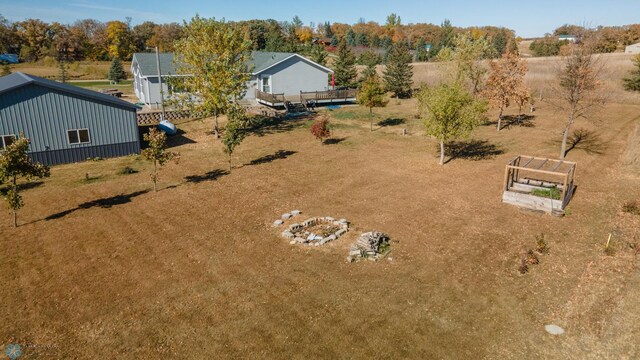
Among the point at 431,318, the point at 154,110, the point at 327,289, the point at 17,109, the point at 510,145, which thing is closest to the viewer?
the point at 431,318

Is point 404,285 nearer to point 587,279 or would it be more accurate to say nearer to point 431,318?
point 431,318

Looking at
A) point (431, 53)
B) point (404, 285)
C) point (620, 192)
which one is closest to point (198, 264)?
point (404, 285)

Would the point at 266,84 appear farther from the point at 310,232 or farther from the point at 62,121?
the point at 310,232

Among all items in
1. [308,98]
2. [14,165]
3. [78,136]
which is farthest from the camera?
[308,98]

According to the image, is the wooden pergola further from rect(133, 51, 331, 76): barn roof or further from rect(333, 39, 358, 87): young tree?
rect(333, 39, 358, 87): young tree

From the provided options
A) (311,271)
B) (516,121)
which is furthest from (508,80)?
(311,271)

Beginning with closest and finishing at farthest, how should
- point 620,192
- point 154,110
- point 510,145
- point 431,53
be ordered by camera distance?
point 620,192
point 510,145
point 154,110
point 431,53
